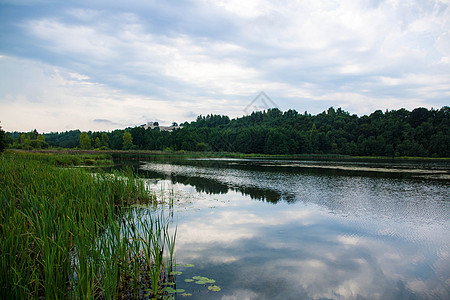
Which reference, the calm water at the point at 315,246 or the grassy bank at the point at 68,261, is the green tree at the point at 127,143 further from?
the grassy bank at the point at 68,261

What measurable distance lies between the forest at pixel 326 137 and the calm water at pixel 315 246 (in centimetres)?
6677

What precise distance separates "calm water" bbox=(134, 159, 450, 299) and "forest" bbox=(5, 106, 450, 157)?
219 ft

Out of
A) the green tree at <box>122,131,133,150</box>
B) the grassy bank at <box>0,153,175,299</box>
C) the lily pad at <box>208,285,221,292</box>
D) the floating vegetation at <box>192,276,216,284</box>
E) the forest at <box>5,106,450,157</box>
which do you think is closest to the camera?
the grassy bank at <box>0,153,175,299</box>

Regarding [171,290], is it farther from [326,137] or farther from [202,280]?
[326,137]

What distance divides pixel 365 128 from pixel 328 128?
40.2 feet

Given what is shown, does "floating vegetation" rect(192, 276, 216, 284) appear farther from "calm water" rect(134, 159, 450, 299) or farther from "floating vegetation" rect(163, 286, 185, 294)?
"floating vegetation" rect(163, 286, 185, 294)

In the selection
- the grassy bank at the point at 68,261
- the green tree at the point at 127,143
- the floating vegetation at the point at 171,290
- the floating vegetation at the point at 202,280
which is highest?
the green tree at the point at 127,143

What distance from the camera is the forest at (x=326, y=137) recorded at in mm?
75562

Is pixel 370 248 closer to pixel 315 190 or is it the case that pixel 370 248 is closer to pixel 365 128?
pixel 315 190

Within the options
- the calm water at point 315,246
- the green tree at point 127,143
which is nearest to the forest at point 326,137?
the green tree at point 127,143

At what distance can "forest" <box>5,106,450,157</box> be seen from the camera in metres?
75.6

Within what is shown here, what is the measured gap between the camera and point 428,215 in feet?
35.6

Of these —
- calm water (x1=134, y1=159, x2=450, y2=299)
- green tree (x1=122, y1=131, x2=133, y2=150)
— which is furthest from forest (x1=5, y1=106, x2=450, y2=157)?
calm water (x1=134, y1=159, x2=450, y2=299)

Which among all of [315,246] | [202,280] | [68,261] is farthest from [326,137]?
[68,261]
